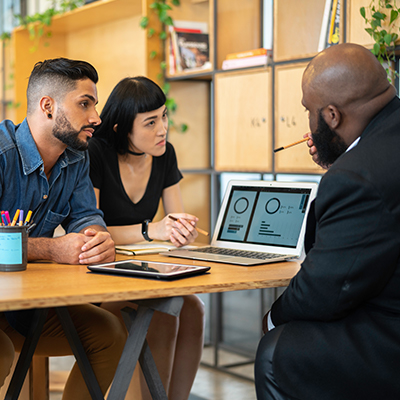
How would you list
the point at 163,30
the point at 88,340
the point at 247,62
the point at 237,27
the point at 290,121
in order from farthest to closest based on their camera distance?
the point at 163,30 → the point at 237,27 → the point at 247,62 → the point at 290,121 → the point at 88,340

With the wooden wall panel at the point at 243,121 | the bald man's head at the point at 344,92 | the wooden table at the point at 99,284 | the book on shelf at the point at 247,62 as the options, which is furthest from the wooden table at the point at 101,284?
the book on shelf at the point at 247,62

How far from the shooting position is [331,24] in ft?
8.67

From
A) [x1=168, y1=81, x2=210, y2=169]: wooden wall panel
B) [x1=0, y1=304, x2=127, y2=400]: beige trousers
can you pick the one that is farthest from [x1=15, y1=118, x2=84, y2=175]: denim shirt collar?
[x1=168, y1=81, x2=210, y2=169]: wooden wall panel

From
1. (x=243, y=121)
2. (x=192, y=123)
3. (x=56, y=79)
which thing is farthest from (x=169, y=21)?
(x=56, y=79)

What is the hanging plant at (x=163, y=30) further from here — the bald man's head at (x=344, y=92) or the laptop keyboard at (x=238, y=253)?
the bald man's head at (x=344, y=92)

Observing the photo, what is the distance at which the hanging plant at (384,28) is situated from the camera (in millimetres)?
2307

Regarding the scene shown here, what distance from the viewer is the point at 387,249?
1.27m

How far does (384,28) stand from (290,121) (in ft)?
2.04

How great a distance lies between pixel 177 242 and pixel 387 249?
0.90 meters

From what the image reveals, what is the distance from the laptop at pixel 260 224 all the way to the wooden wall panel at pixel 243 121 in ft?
2.80

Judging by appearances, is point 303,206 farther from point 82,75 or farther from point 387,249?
point 82,75

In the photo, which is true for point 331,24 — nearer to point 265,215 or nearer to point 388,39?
point 388,39

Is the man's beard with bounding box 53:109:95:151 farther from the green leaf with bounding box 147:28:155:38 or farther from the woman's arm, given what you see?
the green leaf with bounding box 147:28:155:38

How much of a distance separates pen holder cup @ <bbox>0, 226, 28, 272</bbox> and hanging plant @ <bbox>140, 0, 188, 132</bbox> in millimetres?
2048
